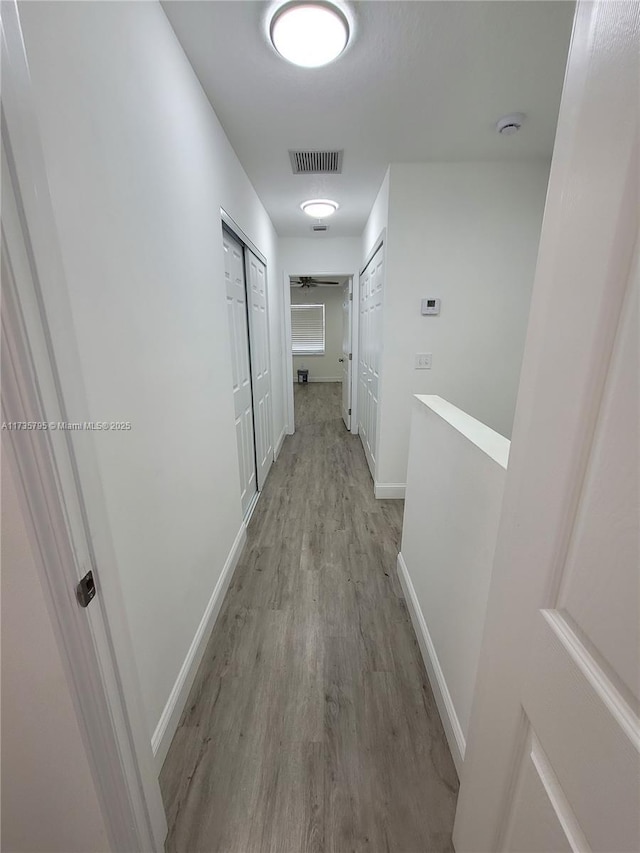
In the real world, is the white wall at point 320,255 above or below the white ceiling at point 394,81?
below

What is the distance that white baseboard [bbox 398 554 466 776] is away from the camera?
110 centimetres

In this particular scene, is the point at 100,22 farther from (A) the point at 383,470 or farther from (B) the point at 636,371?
(A) the point at 383,470

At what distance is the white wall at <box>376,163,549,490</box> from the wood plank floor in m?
1.37

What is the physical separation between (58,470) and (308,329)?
323 inches

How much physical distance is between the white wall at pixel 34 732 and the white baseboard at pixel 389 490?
2.43 meters

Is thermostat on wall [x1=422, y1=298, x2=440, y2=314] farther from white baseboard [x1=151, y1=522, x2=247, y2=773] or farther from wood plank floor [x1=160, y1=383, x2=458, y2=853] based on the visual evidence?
white baseboard [x1=151, y1=522, x2=247, y2=773]

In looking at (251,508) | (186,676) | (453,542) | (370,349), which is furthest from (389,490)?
(186,676)

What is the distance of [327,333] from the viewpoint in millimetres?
8367

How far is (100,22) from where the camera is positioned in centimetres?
84

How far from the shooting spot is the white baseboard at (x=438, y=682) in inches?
43.3

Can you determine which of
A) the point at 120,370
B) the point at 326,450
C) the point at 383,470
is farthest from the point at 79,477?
the point at 326,450

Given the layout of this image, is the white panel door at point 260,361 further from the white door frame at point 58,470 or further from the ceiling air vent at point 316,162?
the white door frame at point 58,470

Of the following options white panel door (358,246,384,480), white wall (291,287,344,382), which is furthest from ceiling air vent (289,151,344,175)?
white wall (291,287,344,382)

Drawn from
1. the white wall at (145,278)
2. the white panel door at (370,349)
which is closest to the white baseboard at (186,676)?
the white wall at (145,278)
